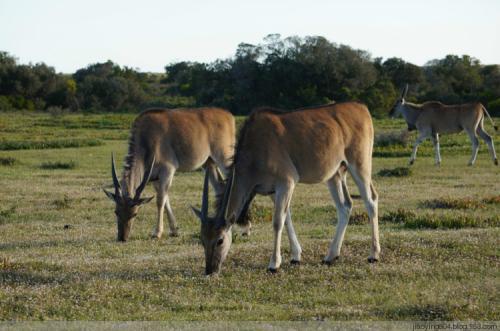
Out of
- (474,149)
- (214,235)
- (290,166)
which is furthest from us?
(474,149)

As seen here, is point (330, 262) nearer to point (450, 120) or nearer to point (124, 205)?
point (124, 205)

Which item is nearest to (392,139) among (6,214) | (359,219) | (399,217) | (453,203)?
(453,203)

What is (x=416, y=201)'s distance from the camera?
58.0 feet

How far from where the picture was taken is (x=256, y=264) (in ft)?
35.4

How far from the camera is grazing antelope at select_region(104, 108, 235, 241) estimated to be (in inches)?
537

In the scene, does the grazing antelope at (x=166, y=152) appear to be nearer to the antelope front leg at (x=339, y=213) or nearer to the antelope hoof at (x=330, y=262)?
the antelope front leg at (x=339, y=213)

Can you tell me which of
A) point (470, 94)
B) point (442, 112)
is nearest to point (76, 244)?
point (442, 112)

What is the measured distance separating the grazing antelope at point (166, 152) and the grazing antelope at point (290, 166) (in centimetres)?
339

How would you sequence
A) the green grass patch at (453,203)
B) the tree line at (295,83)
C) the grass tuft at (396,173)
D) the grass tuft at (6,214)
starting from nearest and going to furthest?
the grass tuft at (6,214) → the green grass patch at (453,203) → the grass tuft at (396,173) → the tree line at (295,83)

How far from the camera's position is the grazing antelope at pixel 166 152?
13648mm

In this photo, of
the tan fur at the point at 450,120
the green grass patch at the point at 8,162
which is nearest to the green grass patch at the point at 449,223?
the tan fur at the point at 450,120

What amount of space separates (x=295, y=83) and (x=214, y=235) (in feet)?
163

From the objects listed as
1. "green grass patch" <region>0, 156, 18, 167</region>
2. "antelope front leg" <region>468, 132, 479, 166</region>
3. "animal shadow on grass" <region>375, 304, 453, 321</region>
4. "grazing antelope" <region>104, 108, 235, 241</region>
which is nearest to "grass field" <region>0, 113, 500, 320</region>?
"animal shadow on grass" <region>375, 304, 453, 321</region>

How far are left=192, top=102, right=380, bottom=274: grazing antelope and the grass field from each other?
1.46 ft
